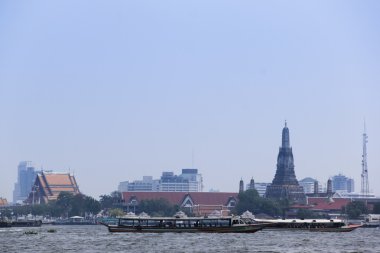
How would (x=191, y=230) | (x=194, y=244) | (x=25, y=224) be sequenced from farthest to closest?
1. (x=25, y=224)
2. (x=191, y=230)
3. (x=194, y=244)

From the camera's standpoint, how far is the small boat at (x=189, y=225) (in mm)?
128875

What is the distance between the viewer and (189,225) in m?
132

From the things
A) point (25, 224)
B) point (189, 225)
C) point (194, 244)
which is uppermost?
point (25, 224)

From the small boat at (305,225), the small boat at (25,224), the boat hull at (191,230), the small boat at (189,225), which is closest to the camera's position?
the boat hull at (191,230)

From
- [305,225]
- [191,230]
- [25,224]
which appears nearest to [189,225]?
[191,230]

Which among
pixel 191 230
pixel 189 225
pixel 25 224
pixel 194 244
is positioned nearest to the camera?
pixel 194 244

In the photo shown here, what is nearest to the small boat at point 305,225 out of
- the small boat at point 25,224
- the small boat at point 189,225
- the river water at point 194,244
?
the small boat at point 189,225

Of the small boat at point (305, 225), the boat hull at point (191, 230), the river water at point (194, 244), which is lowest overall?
the river water at point (194, 244)

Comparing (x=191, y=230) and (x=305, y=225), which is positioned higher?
(x=305, y=225)

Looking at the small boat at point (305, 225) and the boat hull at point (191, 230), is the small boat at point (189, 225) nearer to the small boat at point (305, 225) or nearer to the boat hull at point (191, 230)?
the boat hull at point (191, 230)

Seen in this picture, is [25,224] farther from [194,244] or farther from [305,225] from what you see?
[194,244]

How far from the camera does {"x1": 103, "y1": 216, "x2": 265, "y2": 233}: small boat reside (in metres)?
129

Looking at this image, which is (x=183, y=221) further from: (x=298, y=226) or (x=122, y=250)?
(x=122, y=250)

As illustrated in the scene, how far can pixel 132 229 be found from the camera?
131m
